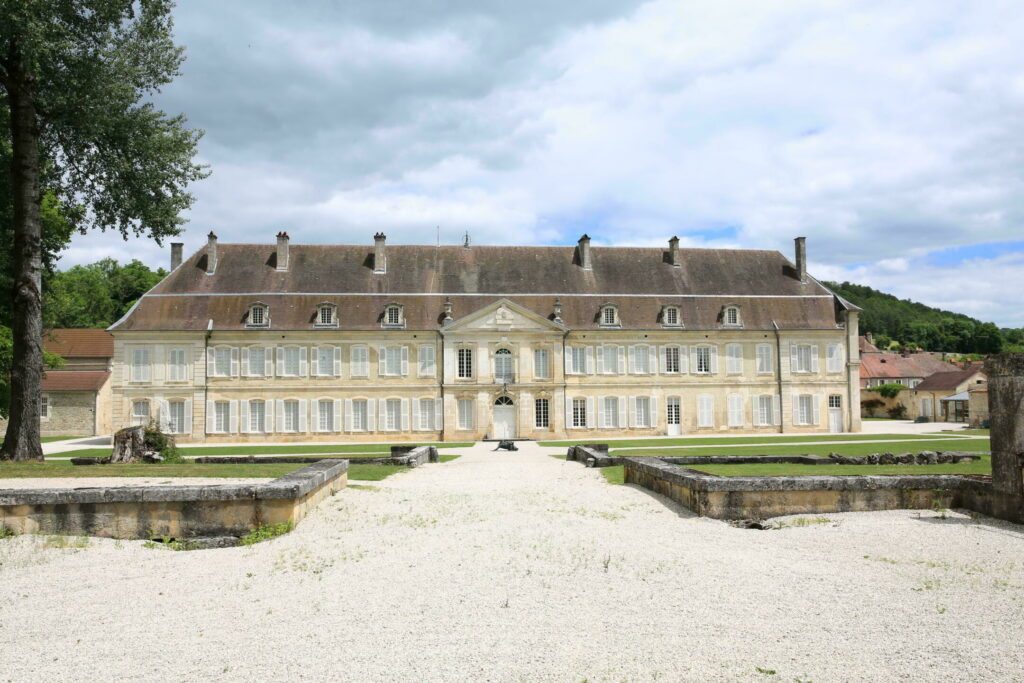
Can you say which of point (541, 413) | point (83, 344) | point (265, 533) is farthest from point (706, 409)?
point (83, 344)

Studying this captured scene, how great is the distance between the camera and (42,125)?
55.7ft

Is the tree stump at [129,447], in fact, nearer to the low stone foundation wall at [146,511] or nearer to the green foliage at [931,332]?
the low stone foundation wall at [146,511]

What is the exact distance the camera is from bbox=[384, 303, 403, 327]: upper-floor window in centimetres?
3450

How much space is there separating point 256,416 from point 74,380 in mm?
12692

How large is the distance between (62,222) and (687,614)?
854 inches

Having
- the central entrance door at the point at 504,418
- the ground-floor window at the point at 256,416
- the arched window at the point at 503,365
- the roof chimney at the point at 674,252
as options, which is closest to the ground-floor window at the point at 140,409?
the ground-floor window at the point at 256,416

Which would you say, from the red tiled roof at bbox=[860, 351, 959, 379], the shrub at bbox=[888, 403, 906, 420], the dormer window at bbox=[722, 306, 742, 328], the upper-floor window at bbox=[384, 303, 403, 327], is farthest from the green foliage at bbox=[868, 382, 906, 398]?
the upper-floor window at bbox=[384, 303, 403, 327]

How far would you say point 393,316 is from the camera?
114 ft

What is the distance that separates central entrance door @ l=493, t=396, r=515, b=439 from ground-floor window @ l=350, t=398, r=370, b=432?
5.76 meters

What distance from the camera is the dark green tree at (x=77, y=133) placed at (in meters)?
15.5

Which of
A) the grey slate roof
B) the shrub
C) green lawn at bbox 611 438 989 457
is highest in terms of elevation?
the grey slate roof

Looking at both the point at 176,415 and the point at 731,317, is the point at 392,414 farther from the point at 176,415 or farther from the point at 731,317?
the point at 731,317

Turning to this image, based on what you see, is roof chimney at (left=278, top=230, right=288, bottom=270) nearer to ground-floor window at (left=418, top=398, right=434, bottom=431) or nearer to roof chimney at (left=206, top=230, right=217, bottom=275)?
roof chimney at (left=206, top=230, right=217, bottom=275)

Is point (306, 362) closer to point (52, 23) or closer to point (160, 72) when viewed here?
point (160, 72)
